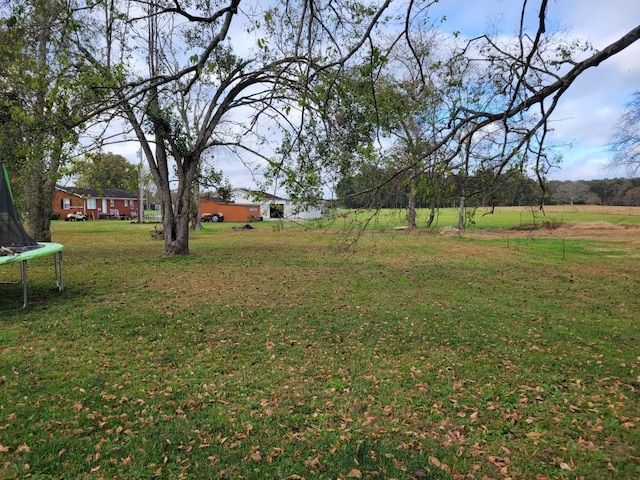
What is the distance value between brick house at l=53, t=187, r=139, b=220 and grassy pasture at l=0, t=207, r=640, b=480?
4965cm

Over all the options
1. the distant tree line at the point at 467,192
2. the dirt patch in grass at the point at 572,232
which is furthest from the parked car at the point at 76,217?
the distant tree line at the point at 467,192

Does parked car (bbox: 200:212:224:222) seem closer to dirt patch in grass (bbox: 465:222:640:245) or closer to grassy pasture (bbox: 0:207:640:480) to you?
dirt patch in grass (bbox: 465:222:640:245)

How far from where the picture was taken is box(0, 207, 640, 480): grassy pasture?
309 centimetres

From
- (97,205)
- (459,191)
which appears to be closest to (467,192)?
(459,191)

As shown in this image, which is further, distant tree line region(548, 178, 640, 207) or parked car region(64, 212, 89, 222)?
parked car region(64, 212, 89, 222)

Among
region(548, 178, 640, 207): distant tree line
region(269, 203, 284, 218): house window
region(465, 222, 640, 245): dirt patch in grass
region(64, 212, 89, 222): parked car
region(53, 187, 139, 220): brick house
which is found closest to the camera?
region(269, 203, 284, 218): house window

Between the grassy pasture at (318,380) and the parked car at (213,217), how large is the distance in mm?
41892

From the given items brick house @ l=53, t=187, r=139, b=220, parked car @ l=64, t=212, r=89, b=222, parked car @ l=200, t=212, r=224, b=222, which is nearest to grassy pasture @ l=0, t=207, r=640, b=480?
parked car @ l=200, t=212, r=224, b=222

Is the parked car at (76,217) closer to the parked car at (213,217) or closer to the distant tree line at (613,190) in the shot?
the parked car at (213,217)

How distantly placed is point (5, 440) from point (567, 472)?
4.14m

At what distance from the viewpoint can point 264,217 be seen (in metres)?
57.4

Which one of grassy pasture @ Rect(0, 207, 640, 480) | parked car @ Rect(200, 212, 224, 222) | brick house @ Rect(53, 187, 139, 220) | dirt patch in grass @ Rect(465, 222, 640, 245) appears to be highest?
brick house @ Rect(53, 187, 139, 220)

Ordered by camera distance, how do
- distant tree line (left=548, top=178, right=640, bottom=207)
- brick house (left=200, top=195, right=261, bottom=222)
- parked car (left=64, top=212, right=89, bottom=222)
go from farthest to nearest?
brick house (left=200, top=195, right=261, bottom=222) < parked car (left=64, top=212, right=89, bottom=222) < distant tree line (left=548, top=178, right=640, bottom=207)

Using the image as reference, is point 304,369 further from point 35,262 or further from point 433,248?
point 433,248
